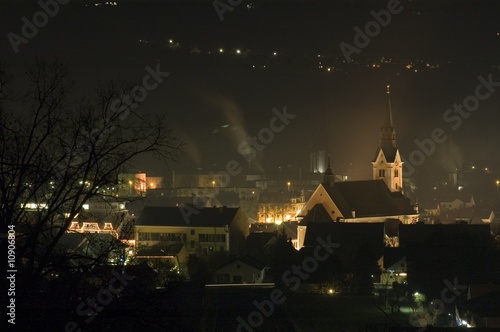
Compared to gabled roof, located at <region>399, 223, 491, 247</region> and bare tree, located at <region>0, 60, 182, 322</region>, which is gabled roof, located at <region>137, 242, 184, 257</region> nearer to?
gabled roof, located at <region>399, 223, 491, 247</region>

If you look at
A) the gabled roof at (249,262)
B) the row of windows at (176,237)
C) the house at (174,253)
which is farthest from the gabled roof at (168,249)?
the gabled roof at (249,262)

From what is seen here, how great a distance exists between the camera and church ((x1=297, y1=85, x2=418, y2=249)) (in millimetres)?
32562

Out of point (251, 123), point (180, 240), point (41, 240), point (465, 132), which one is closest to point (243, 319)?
point (41, 240)

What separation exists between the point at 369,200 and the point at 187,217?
903cm

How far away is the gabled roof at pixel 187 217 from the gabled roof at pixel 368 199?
5.75 m

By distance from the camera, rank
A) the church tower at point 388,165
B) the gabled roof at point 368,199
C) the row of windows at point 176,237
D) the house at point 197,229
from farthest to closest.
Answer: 1. the church tower at point 388,165
2. the gabled roof at point 368,199
3. the row of windows at point 176,237
4. the house at point 197,229

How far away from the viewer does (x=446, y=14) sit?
10150 cm

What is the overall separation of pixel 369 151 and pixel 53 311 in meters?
65.3

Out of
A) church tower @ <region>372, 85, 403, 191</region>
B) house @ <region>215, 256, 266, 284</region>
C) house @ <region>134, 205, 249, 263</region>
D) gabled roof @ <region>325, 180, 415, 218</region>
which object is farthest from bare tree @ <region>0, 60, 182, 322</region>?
church tower @ <region>372, 85, 403, 191</region>

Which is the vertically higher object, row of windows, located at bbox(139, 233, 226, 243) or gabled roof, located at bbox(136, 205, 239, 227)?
gabled roof, located at bbox(136, 205, 239, 227)

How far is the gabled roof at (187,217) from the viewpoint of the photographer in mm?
28484

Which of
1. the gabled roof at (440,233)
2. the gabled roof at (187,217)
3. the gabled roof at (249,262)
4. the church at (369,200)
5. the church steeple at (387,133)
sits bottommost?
the gabled roof at (249,262)

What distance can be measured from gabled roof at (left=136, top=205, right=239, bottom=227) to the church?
2.53m

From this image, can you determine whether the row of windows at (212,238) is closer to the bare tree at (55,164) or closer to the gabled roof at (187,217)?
the gabled roof at (187,217)
